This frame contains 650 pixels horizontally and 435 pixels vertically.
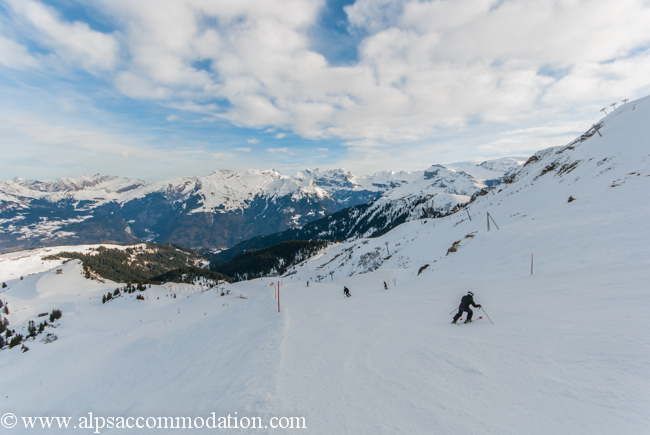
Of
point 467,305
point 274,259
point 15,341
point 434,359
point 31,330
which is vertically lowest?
point 274,259

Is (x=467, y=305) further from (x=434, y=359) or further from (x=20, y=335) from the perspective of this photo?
(x=20, y=335)

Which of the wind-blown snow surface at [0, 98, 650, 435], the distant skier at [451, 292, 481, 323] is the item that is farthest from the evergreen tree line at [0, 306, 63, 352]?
the distant skier at [451, 292, 481, 323]

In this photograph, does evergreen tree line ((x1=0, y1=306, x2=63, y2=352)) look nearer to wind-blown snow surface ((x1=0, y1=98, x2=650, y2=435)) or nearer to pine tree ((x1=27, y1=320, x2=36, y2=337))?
pine tree ((x1=27, y1=320, x2=36, y2=337))

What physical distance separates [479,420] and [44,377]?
3036 cm

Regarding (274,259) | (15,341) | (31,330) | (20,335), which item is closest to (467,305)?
(15,341)

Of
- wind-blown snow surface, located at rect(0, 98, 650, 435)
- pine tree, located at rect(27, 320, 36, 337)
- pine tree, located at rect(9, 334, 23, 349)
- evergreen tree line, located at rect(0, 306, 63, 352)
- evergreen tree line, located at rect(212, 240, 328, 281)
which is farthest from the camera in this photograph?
evergreen tree line, located at rect(212, 240, 328, 281)

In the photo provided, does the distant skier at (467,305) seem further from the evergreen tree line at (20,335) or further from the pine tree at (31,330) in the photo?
the pine tree at (31,330)

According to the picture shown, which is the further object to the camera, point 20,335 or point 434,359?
point 20,335

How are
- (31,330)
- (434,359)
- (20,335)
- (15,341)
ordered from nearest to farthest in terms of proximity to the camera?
(434,359)
(15,341)
(20,335)
(31,330)

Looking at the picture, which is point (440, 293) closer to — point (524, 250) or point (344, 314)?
point (344, 314)

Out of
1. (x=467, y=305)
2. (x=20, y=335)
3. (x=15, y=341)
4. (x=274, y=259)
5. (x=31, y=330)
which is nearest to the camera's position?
(x=467, y=305)

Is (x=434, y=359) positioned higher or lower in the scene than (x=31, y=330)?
higher

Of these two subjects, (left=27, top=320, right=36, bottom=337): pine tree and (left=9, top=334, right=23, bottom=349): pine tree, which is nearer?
(left=9, top=334, right=23, bottom=349): pine tree

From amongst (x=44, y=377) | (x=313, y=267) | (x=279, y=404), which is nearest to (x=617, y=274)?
(x=279, y=404)
